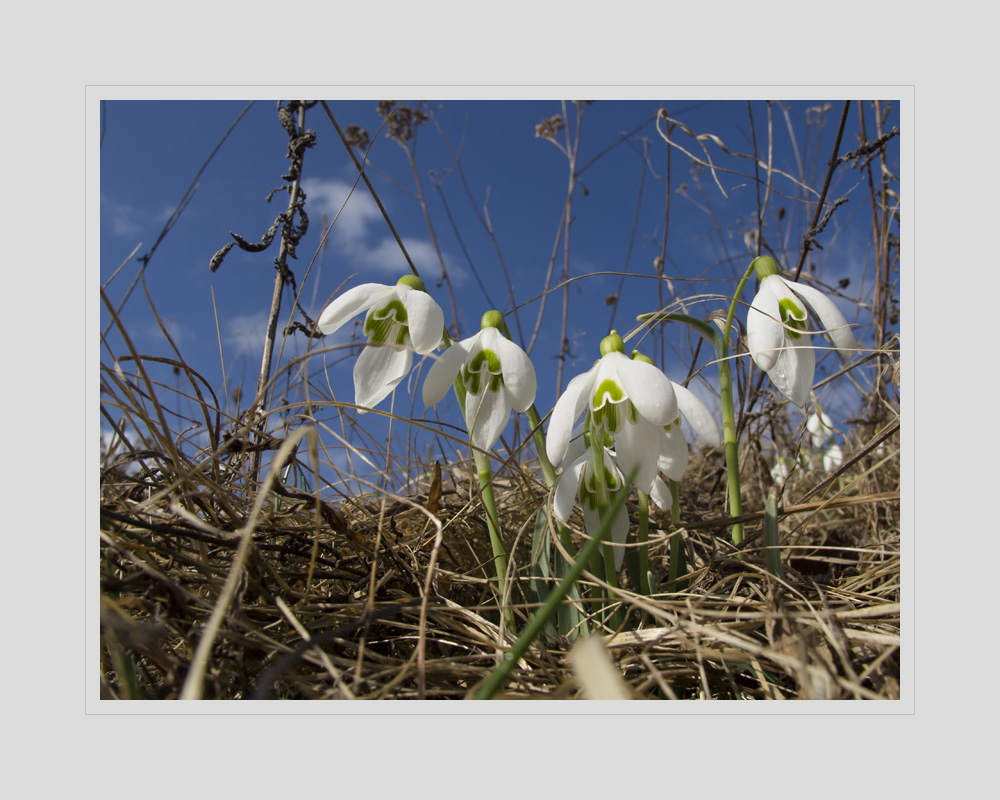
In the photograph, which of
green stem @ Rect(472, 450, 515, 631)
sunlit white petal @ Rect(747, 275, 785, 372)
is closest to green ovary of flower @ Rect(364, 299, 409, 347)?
green stem @ Rect(472, 450, 515, 631)

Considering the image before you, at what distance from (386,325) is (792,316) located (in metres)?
0.69

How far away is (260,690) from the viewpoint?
0.54 metres

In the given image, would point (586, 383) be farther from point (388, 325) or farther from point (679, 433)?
point (388, 325)

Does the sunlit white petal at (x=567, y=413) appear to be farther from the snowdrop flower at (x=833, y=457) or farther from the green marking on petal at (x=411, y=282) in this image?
the snowdrop flower at (x=833, y=457)

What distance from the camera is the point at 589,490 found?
1009mm

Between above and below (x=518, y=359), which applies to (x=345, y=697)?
below

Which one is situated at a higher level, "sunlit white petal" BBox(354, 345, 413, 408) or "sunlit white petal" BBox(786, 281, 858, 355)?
"sunlit white petal" BBox(786, 281, 858, 355)

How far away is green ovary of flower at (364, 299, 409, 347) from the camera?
1.07 m

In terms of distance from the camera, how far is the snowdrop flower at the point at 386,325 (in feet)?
3.26

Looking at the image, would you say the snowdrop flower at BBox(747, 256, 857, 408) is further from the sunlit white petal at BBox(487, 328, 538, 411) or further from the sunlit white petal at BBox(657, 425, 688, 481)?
the sunlit white petal at BBox(487, 328, 538, 411)
